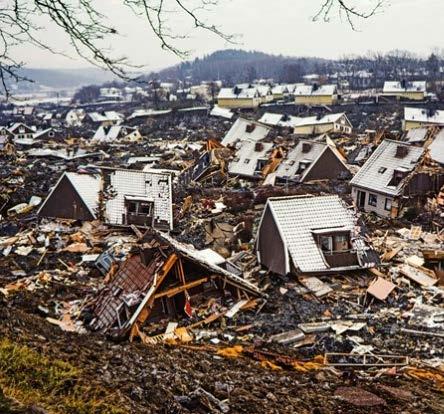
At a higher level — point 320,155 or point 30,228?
point 320,155

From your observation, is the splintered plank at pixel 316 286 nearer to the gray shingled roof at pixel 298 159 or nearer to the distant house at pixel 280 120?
the gray shingled roof at pixel 298 159

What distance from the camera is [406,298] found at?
52.4ft

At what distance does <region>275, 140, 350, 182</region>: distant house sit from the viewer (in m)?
34.3

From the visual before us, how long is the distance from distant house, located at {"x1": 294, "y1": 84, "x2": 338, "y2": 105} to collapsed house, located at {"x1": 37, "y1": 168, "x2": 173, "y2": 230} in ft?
278

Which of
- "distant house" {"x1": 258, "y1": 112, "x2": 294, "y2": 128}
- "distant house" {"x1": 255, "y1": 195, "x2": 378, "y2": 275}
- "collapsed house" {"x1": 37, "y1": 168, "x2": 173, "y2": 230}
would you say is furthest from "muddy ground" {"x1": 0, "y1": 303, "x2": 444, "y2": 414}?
"distant house" {"x1": 258, "y1": 112, "x2": 294, "y2": 128}

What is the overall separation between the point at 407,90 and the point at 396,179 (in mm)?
83788

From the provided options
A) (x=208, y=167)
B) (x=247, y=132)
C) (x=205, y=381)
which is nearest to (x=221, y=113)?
(x=247, y=132)

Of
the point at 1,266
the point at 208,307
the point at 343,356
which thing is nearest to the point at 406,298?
the point at 343,356

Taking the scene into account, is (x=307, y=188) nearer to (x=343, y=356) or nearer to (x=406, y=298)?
(x=406, y=298)

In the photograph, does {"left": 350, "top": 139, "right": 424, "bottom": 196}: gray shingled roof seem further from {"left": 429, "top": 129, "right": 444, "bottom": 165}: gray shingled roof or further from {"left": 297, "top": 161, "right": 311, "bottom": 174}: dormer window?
{"left": 429, "top": 129, "right": 444, "bottom": 165}: gray shingled roof

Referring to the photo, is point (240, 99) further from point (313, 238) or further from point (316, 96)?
point (313, 238)

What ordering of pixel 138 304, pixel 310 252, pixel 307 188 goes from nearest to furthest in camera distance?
pixel 138 304 < pixel 310 252 < pixel 307 188

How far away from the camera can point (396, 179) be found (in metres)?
26.5

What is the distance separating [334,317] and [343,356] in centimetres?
246
